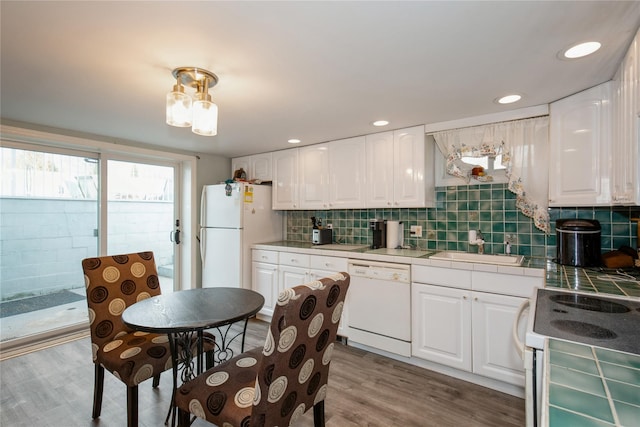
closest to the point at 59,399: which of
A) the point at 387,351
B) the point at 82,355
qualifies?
the point at 82,355

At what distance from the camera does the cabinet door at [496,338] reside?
2150 mm

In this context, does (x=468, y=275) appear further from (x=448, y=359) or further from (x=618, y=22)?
(x=618, y=22)

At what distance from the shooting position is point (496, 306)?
2.22m

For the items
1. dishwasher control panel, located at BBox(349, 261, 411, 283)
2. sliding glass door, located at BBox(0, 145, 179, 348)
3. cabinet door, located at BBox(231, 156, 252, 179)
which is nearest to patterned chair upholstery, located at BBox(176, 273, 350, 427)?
dishwasher control panel, located at BBox(349, 261, 411, 283)

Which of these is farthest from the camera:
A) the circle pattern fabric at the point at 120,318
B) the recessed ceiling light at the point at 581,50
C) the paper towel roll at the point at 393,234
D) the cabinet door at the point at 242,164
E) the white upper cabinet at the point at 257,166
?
the cabinet door at the point at 242,164

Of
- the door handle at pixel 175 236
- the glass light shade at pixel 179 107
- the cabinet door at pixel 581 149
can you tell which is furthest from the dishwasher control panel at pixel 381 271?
the door handle at pixel 175 236

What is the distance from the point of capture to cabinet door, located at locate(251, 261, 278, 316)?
140 inches

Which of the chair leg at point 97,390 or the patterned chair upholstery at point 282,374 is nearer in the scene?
Answer: the patterned chair upholstery at point 282,374

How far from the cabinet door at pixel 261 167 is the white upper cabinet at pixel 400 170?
4.82 ft

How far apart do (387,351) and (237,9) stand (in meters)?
2.68

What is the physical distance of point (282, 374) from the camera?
1242 mm

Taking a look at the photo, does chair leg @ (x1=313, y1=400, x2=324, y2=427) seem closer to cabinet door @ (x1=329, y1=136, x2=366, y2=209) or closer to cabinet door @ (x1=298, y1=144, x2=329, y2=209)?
cabinet door @ (x1=329, y1=136, x2=366, y2=209)

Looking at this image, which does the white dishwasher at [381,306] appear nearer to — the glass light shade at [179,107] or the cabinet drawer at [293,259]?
the cabinet drawer at [293,259]

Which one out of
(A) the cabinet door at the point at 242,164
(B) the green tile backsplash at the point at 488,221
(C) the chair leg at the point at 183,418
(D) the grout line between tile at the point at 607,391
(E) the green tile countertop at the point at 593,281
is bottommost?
(C) the chair leg at the point at 183,418
